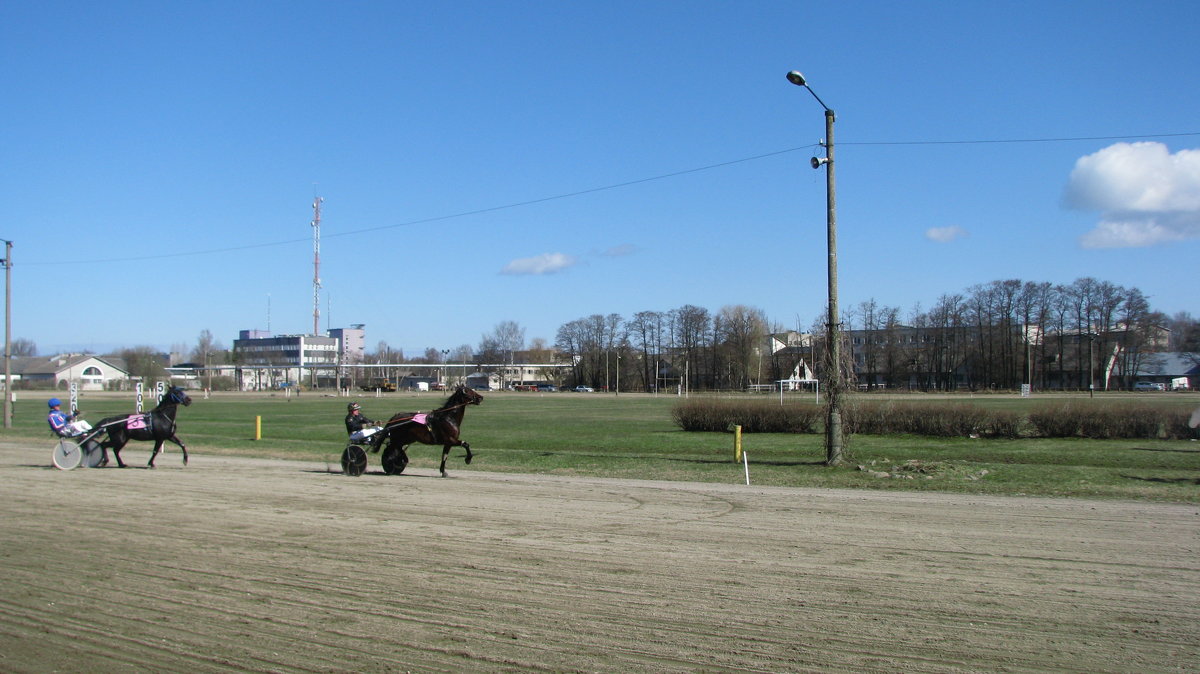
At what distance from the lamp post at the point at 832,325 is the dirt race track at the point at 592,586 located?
22.0 ft

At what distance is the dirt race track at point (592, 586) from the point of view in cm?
628

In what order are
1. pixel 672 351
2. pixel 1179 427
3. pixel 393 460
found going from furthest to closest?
pixel 672 351
pixel 1179 427
pixel 393 460

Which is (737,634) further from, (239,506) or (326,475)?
(326,475)

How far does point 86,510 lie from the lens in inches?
512

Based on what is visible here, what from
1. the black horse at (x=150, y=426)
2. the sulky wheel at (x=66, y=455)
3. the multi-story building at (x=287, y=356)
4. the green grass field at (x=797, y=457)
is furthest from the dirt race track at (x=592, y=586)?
the multi-story building at (x=287, y=356)

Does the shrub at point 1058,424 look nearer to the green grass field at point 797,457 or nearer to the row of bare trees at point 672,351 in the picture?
the green grass field at point 797,457

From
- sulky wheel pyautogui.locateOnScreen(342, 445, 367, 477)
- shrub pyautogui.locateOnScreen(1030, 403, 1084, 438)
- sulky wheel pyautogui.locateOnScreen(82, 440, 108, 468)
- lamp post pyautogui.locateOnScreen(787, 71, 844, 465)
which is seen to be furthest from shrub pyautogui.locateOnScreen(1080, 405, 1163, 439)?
sulky wheel pyautogui.locateOnScreen(82, 440, 108, 468)

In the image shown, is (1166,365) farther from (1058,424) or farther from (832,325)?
(832,325)

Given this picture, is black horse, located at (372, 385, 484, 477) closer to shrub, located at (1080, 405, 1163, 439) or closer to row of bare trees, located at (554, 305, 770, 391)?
shrub, located at (1080, 405, 1163, 439)

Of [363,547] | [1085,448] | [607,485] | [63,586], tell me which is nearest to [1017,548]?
[363,547]

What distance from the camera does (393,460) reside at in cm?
1920

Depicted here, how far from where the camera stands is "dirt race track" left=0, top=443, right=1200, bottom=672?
20.6 ft

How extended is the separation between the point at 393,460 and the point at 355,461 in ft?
2.65

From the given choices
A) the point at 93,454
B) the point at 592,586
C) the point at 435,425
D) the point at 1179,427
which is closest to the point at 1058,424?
the point at 1179,427
